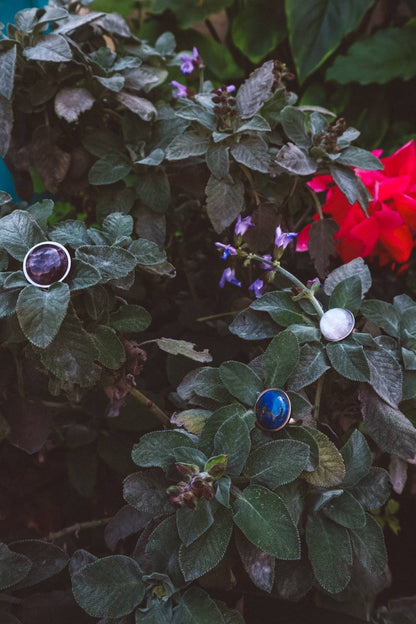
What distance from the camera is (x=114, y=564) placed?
483mm

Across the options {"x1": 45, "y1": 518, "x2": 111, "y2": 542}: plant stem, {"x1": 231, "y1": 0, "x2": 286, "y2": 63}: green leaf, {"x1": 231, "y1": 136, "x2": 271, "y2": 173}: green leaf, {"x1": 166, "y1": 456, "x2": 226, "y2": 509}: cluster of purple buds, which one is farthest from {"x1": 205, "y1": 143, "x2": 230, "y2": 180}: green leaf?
{"x1": 231, "y1": 0, "x2": 286, "y2": 63}: green leaf

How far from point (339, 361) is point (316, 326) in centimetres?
6

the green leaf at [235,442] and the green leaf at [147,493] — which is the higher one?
the green leaf at [235,442]

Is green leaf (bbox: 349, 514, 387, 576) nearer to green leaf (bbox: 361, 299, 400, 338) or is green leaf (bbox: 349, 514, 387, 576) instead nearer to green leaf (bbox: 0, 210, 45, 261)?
green leaf (bbox: 361, 299, 400, 338)

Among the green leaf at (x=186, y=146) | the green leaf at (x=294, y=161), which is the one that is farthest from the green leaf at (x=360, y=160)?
the green leaf at (x=186, y=146)

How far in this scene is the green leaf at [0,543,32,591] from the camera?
0.53m

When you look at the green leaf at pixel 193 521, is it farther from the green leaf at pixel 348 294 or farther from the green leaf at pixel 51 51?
the green leaf at pixel 51 51

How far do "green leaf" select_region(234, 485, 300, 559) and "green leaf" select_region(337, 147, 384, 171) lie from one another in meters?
0.38

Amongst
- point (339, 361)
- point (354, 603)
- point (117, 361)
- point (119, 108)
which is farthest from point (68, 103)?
point (354, 603)

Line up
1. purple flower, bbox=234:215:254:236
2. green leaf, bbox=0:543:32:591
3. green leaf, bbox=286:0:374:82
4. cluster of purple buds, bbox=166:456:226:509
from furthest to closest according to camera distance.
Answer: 1. green leaf, bbox=286:0:374:82
2. purple flower, bbox=234:215:254:236
3. green leaf, bbox=0:543:32:591
4. cluster of purple buds, bbox=166:456:226:509

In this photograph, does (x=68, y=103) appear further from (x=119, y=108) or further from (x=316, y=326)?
(x=316, y=326)

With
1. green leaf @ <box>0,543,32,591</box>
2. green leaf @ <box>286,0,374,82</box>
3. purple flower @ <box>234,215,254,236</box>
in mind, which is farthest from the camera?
green leaf @ <box>286,0,374,82</box>

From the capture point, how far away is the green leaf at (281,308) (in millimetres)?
567

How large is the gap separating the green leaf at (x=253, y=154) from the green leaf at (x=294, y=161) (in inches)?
0.6
